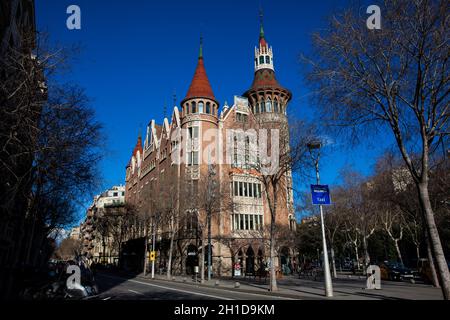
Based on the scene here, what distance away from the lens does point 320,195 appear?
55.4 ft

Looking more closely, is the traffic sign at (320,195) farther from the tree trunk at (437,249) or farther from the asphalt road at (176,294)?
the tree trunk at (437,249)

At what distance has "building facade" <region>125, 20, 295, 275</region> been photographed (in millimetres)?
37875

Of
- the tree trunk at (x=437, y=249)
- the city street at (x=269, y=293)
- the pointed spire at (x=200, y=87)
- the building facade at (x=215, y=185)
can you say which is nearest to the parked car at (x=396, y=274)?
the city street at (x=269, y=293)

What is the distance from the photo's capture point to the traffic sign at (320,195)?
16.7 m

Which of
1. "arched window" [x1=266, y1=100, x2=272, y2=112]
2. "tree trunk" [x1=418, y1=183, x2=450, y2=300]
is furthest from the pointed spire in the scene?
"tree trunk" [x1=418, y1=183, x2=450, y2=300]

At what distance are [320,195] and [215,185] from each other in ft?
58.0

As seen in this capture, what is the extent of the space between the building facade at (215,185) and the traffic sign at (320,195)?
57.8 feet

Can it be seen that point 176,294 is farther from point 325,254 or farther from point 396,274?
point 396,274

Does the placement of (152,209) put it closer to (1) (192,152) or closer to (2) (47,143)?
(1) (192,152)

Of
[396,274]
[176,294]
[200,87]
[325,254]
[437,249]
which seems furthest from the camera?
[200,87]

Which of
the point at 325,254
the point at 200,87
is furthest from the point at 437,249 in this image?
the point at 200,87

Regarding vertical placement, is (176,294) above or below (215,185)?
below

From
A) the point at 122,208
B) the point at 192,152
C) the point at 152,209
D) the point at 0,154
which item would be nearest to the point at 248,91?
the point at 192,152
